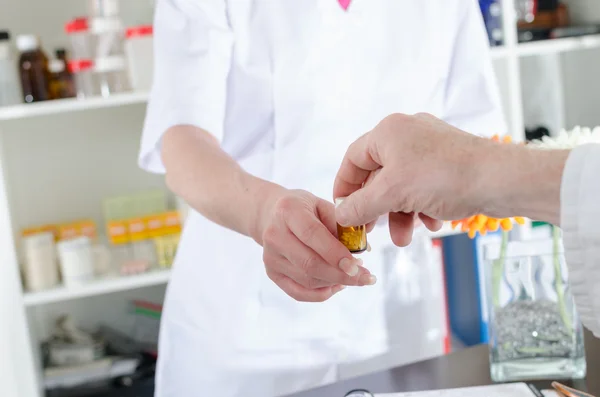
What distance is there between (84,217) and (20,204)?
7.0 inches

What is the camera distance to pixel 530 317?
3.49ft

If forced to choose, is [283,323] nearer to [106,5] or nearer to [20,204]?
[106,5]

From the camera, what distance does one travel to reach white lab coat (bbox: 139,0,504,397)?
1239mm

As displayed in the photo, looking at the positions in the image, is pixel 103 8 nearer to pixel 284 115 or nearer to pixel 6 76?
pixel 6 76

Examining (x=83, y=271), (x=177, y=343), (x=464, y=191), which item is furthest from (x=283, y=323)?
(x=83, y=271)

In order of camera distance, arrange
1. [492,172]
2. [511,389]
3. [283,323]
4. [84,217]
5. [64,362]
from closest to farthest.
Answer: [492,172], [511,389], [283,323], [64,362], [84,217]

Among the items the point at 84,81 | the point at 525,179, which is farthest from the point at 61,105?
the point at 525,179

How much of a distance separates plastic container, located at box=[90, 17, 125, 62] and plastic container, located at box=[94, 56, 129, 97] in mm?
19

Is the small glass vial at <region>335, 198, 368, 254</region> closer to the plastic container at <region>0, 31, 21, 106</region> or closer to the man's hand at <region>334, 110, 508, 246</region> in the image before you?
the man's hand at <region>334, 110, 508, 246</region>

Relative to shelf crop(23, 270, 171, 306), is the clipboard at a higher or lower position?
higher

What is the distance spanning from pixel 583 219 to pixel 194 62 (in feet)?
2.38

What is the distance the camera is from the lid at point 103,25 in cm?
188

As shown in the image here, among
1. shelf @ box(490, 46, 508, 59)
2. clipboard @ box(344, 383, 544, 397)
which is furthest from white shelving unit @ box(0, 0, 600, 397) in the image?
clipboard @ box(344, 383, 544, 397)

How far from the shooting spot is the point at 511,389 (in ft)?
3.25
